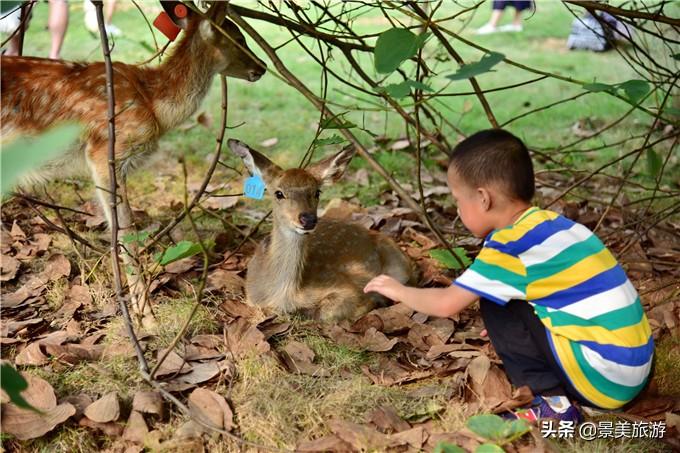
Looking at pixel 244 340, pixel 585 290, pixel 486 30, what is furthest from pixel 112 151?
pixel 486 30

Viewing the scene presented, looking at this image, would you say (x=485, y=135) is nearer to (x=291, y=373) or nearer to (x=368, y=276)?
(x=291, y=373)

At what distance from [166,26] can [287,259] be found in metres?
1.48

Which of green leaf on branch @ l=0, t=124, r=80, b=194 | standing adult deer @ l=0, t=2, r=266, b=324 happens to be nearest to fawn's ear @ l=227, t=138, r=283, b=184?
standing adult deer @ l=0, t=2, r=266, b=324

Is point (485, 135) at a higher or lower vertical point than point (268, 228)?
higher

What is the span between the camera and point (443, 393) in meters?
3.22

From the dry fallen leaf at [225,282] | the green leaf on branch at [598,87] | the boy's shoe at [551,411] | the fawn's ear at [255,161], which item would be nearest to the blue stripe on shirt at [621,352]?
the boy's shoe at [551,411]

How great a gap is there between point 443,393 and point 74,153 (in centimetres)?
248

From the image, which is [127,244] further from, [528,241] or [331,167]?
[528,241]

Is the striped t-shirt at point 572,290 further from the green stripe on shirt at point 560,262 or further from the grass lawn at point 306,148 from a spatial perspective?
the grass lawn at point 306,148

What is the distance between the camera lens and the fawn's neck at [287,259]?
4.13 meters

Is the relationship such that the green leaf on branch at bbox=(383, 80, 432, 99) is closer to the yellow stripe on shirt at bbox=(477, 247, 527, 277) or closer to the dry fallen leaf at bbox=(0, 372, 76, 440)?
the yellow stripe on shirt at bbox=(477, 247, 527, 277)

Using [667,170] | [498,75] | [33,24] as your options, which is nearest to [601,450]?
[667,170]

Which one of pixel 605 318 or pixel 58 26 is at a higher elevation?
pixel 58 26

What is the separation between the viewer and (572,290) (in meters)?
2.81
